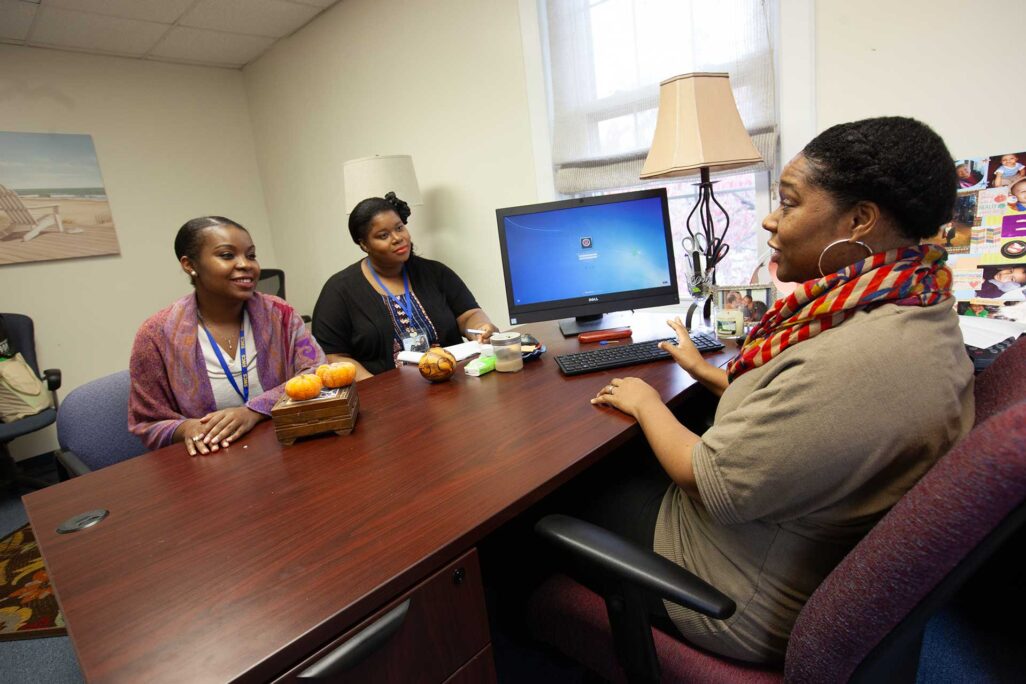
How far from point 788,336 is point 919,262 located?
0.68 feet

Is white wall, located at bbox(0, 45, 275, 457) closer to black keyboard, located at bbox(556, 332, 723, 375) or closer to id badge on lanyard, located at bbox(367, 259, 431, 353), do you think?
id badge on lanyard, located at bbox(367, 259, 431, 353)

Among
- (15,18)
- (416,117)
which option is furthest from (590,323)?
(15,18)

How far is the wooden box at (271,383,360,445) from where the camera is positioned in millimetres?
1165

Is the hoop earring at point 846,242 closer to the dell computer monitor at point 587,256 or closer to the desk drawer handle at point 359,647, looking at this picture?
the desk drawer handle at point 359,647

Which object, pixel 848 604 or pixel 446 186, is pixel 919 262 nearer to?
pixel 848 604

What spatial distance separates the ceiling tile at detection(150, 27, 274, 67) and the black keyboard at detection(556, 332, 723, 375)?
349cm

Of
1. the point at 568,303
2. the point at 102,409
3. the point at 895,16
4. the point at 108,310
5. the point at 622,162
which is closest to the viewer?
the point at 102,409

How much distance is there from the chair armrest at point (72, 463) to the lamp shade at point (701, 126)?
5.97 feet

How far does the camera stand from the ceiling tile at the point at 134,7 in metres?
2.90

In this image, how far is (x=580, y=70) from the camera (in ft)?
8.02

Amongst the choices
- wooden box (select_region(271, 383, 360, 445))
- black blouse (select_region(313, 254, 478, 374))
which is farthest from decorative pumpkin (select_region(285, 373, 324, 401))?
black blouse (select_region(313, 254, 478, 374))

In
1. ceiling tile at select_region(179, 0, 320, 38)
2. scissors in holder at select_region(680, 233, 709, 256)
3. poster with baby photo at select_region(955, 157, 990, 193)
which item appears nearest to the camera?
poster with baby photo at select_region(955, 157, 990, 193)

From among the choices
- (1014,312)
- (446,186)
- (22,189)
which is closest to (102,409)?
(446,186)

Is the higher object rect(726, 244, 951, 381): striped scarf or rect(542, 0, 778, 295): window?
rect(542, 0, 778, 295): window
